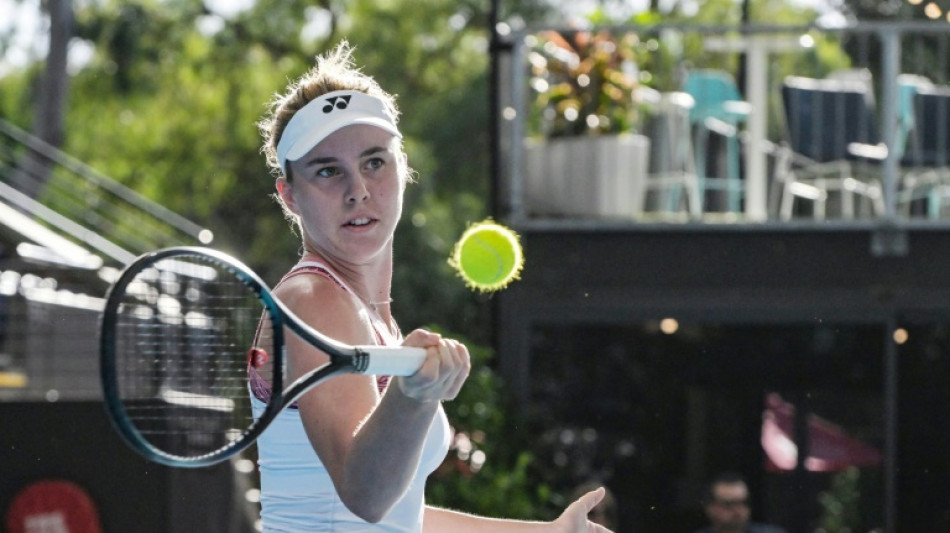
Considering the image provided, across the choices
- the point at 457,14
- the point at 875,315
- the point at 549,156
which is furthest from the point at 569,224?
the point at 457,14

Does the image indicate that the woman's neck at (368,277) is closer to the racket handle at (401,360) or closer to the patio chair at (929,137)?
the racket handle at (401,360)

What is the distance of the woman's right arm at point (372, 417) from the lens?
2.15m

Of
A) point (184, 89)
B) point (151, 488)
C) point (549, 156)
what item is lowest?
point (151, 488)

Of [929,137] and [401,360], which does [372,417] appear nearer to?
[401,360]

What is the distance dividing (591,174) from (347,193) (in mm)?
6765

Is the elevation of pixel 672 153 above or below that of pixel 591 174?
above

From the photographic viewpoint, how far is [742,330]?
10.5 meters

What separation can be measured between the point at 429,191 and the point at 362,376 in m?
20.4

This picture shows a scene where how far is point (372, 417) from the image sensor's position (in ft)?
7.17

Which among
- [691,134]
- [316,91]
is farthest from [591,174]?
[316,91]

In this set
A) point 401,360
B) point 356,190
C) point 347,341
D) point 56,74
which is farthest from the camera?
point 56,74

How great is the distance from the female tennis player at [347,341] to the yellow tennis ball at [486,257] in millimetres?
704

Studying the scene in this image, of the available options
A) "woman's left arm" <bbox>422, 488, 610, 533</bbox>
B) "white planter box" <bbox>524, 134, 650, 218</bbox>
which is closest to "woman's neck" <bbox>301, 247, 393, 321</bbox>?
"woman's left arm" <bbox>422, 488, 610, 533</bbox>

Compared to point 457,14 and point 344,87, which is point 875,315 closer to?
point 344,87
